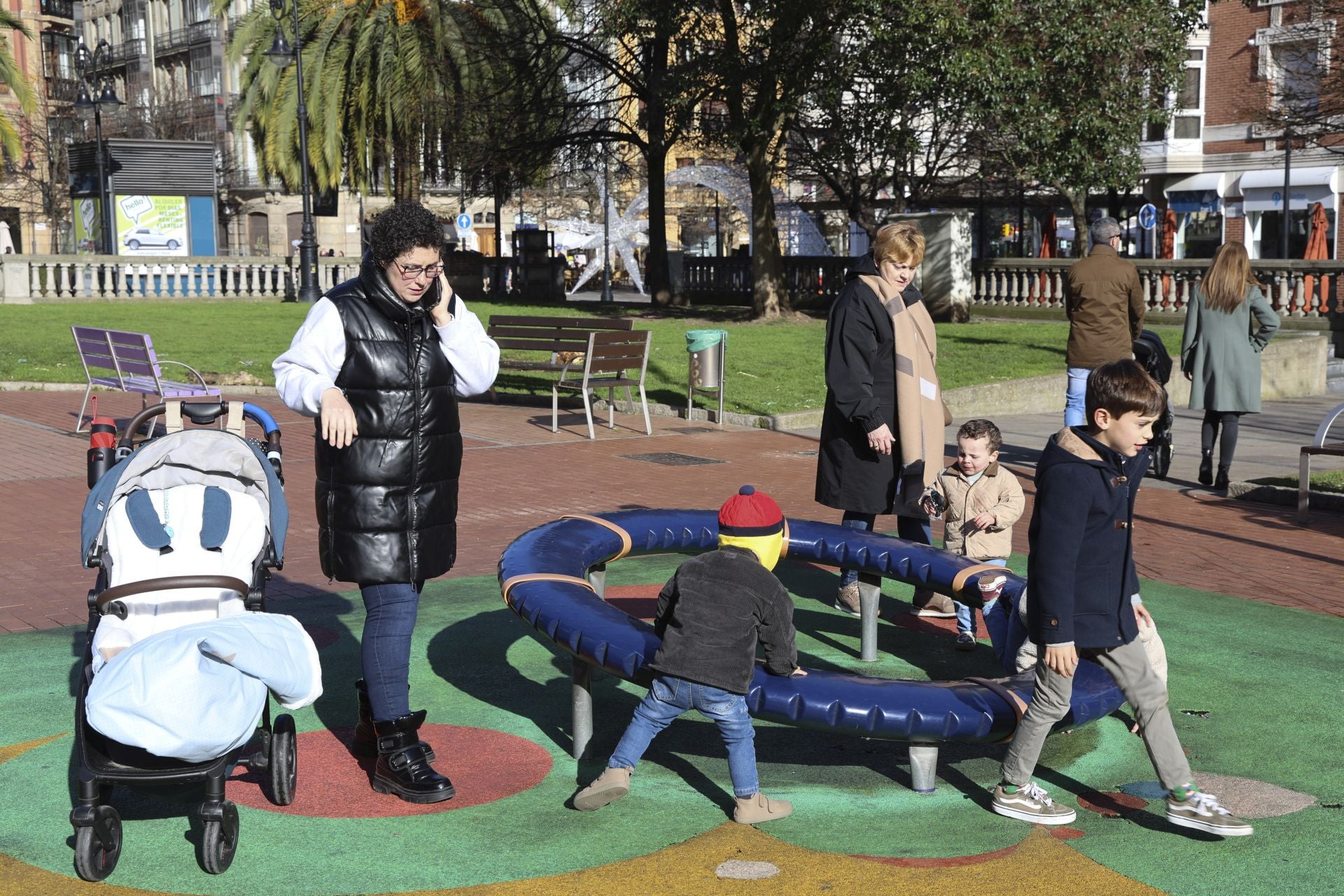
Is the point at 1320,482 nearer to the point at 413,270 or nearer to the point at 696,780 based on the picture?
the point at 696,780

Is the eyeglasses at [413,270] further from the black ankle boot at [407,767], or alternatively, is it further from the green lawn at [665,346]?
the green lawn at [665,346]

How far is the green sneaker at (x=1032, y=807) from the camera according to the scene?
168 inches

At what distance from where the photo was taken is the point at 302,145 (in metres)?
33.0

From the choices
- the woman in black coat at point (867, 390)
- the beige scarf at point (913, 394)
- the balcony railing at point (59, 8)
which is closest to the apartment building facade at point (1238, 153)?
the beige scarf at point (913, 394)

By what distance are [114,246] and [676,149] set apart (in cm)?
3974

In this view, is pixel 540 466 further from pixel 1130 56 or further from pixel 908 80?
pixel 1130 56

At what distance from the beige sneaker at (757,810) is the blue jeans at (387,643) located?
3.68 ft

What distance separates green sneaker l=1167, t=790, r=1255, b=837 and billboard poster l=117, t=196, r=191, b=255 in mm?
36063

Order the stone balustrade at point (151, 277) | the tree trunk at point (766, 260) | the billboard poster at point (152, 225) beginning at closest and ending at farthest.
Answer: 1. the tree trunk at point (766, 260)
2. the stone balustrade at point (151, 277)
3. the billboard poster at point (152, 225)

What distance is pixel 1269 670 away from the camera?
607 centimetres

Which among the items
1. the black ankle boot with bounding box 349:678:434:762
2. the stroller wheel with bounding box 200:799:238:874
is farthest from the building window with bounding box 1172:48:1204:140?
the stroller wheel with bounding box 200:799:238:874

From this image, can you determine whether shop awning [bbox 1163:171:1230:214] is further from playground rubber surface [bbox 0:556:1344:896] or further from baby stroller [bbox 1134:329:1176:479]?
playground rubber surface [bbox 0:556:1344:896]

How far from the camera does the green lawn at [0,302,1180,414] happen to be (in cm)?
1714

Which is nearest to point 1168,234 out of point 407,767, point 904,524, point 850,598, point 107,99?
point 107,99
